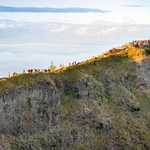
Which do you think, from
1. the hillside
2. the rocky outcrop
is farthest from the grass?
the rocky outcrop

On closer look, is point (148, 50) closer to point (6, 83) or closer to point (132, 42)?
point (132, 42)

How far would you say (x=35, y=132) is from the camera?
64.9m

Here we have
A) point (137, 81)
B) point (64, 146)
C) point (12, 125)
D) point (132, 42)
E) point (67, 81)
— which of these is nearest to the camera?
point (12, 125)

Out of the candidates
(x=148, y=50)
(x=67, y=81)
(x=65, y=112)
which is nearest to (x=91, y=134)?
(x=65, y=112)

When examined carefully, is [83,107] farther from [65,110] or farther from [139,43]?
[139,43]

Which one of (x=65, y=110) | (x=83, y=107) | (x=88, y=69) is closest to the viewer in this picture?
(x=65, y=110)

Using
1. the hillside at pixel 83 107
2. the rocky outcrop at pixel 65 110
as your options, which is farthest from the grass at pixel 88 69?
the rocky outcrop at pixel 65 110

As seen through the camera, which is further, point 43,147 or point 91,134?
point 91,134

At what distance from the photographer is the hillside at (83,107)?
63.6 metres

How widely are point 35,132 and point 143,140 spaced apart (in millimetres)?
22078

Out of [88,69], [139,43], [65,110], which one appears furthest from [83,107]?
[139,43]

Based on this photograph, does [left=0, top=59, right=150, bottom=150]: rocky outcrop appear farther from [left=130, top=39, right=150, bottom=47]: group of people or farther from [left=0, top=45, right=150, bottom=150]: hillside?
[left=130, top=39, right=150, bottom=47]: group of people

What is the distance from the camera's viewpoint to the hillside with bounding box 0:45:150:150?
63625 mm

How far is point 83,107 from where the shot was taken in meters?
72.8
